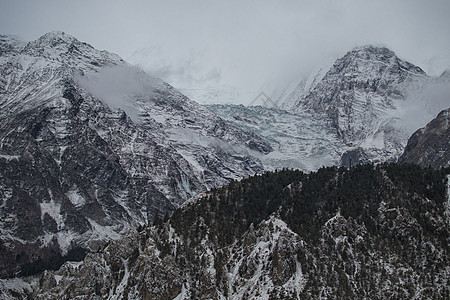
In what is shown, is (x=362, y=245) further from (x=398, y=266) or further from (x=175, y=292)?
(x=175, y=292)

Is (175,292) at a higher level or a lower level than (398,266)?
lower

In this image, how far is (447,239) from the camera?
18025cm

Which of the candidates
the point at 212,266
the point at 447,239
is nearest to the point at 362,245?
the point at 447,239

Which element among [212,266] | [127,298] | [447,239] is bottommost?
[127,298]

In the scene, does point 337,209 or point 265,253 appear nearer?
point 265,253

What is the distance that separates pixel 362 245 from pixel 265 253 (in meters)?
31.4

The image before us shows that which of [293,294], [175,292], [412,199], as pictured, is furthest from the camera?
[412,199]

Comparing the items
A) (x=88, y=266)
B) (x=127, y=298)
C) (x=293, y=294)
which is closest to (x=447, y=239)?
(x=293, y=294)

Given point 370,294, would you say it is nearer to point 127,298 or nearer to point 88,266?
point 127,298

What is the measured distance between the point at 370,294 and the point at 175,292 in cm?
5870

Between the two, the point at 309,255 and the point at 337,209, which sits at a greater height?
the point at 337,209

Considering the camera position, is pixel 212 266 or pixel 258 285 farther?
pixel 212 266

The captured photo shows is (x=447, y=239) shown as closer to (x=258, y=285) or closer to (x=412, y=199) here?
(x=412, y=199)

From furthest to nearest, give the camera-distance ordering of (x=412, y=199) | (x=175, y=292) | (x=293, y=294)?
(x=412, y=199) < (x=175, y=292) < (x=293, y=294)
